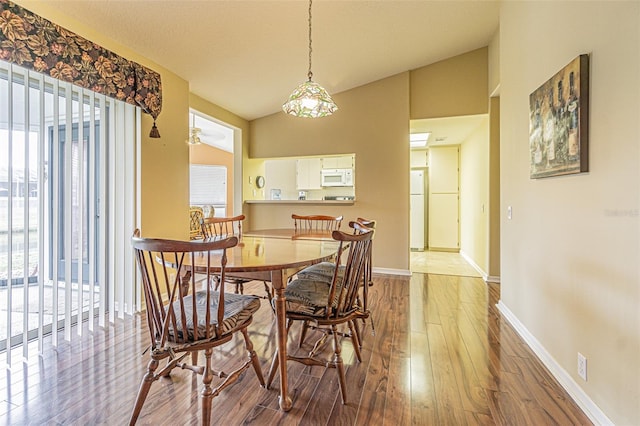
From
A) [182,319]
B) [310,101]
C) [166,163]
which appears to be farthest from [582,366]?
[166,163]

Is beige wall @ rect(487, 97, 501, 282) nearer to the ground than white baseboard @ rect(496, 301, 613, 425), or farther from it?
farther from it

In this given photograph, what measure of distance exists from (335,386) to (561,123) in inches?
82.4

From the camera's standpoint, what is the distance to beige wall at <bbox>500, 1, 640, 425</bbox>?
4.20ft

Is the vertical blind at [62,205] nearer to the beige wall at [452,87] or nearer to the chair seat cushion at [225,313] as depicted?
the chair seat cushion at [225,313]

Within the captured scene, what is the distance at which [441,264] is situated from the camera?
5.17 meters

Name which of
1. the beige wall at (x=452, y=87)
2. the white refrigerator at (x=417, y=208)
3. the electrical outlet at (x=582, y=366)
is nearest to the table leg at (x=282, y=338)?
the electrical outlet at (x=582, y=366)

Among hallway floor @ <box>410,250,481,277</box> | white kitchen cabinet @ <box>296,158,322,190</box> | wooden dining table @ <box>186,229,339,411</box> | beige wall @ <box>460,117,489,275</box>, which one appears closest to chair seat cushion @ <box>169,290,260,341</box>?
wooden dining table @ <box>186,229,339,411</box>

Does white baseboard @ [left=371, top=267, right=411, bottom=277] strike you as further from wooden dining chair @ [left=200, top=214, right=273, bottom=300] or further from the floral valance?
the floral valance

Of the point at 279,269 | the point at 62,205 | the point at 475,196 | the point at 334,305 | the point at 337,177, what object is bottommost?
the point at 334,305

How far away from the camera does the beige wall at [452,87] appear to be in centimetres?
411

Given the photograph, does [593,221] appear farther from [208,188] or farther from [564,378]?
[208,188]

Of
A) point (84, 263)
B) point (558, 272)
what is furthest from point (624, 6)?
point (84, 263)

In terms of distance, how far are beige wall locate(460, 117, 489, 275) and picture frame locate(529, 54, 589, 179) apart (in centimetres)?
220

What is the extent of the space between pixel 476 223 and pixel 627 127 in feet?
12.7
